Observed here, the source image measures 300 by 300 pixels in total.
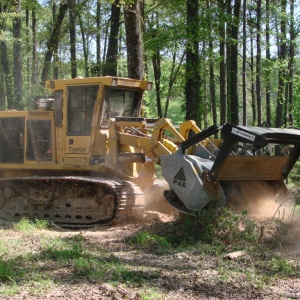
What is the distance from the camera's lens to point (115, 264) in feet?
21.1

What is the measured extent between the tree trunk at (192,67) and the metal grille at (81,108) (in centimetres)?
689

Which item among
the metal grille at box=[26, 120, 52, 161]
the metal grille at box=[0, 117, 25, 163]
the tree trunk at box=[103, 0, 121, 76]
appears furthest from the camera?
the tree trunk at box=[103, 0, 121, 76]

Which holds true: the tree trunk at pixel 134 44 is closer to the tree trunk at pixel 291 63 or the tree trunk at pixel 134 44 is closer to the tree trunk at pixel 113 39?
the tree trunk at pixel 113 39

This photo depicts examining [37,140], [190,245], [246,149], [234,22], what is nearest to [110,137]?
[37,140]

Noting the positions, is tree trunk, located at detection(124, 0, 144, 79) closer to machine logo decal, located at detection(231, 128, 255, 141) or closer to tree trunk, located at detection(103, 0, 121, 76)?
machine logo decal, located at detection(231, 128, 255, 141)

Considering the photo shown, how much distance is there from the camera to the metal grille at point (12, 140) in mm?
11594

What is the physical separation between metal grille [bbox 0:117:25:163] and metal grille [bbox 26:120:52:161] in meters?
0.23

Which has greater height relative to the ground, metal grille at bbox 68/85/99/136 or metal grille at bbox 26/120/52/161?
metal grille at bbox 68/85/99/136

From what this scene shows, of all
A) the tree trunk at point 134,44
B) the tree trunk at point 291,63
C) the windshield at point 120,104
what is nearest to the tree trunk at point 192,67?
the tree trunk at point 134,44

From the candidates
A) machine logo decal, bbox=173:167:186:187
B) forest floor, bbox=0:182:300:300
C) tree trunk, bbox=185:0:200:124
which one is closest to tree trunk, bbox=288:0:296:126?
tree trunk, bbox=185:0:200:124

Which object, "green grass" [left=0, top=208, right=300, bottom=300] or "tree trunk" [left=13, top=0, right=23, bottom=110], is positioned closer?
"green grass" [left=0, top=208, right=300, bottom=300]

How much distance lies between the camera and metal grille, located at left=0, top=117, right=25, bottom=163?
11594mm

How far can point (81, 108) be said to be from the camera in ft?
35.1

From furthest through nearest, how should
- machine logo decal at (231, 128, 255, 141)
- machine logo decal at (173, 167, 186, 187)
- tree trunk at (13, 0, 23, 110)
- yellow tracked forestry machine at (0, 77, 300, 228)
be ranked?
tree trunk at (13, 0, 23, 110), yellow tracked forestry machine at (0, 77, 300, 228), machine logo decal at (173, 167, 186, 187), machine logo decal at (231, 128, 255, 141)
